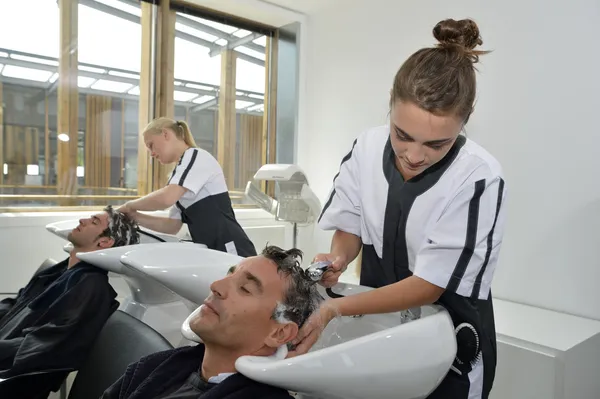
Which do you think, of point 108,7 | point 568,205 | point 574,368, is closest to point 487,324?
point 574,368

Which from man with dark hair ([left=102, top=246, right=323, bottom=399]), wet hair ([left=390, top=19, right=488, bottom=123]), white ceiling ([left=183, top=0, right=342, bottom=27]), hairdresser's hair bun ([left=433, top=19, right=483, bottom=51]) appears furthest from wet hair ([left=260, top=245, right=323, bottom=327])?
white ceiling ([left=183, top=0, right=342, bottom=27])

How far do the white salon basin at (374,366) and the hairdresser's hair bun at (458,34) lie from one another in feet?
1.85

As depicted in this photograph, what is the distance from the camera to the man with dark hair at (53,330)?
133 cm

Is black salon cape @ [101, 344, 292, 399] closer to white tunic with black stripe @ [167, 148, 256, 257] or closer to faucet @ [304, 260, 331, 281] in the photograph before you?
faucet @ [304, 260, 331, 281]

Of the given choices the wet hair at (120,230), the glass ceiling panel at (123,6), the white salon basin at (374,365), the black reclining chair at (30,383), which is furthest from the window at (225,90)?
the white salon basin at (374,365)

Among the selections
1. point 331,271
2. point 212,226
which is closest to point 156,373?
point 331,271

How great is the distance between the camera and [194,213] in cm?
240

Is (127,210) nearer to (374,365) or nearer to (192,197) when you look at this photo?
(192,197)

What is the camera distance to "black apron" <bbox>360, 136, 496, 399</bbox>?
106 cm

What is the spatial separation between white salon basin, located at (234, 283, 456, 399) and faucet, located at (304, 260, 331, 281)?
268mm

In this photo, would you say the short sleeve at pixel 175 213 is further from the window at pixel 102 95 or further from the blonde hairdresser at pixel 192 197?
the window at pixel 102 95

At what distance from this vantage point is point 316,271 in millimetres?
1101

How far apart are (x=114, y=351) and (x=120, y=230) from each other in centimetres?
82

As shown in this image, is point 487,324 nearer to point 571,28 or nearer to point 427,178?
point 427,178
